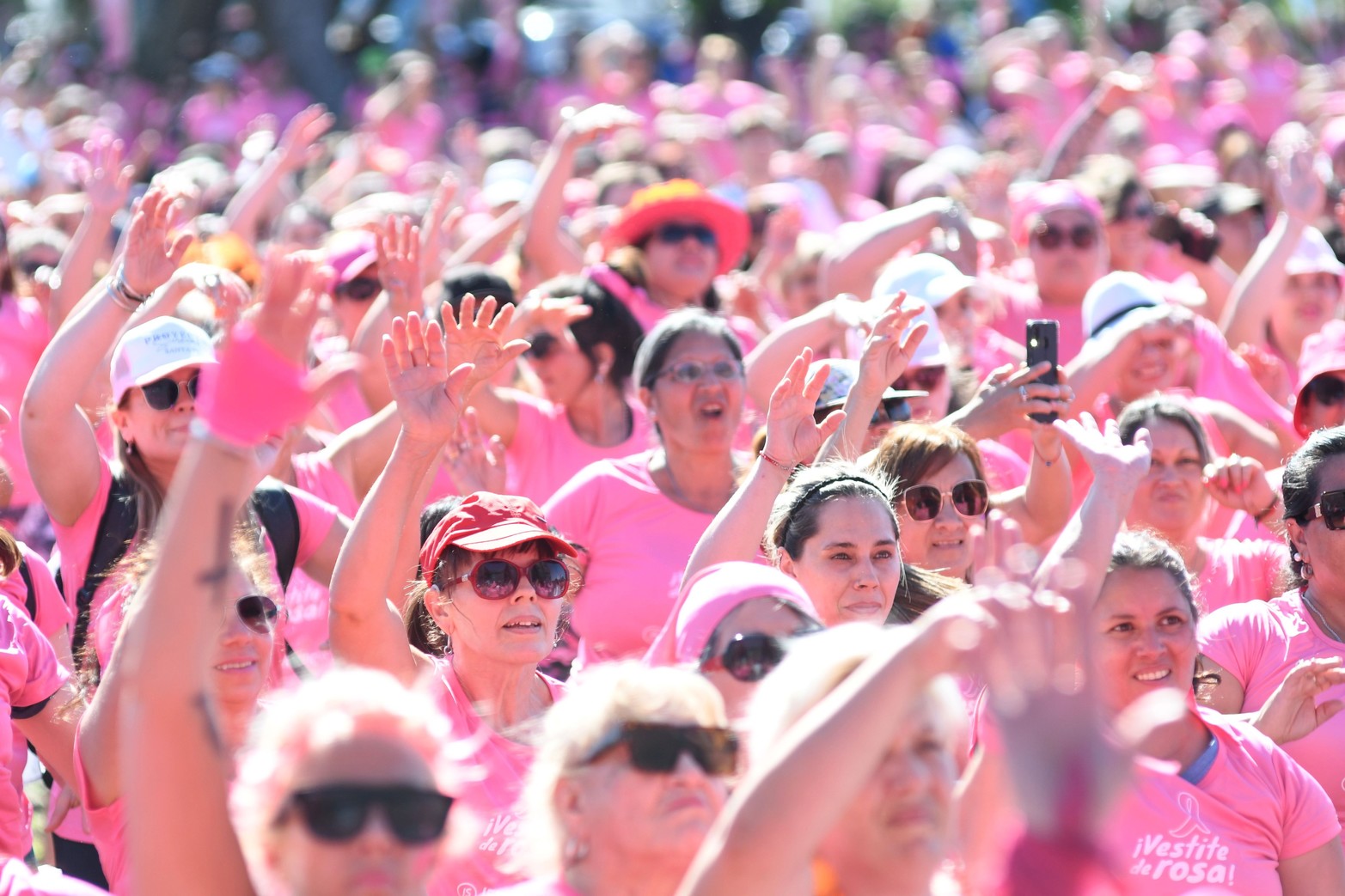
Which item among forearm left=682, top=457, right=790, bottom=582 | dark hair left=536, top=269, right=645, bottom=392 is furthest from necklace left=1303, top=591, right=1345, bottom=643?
dark hair left=536, top=269, right=645, bottom=392

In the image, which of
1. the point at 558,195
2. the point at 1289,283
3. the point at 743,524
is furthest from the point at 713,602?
the point at 1289,283

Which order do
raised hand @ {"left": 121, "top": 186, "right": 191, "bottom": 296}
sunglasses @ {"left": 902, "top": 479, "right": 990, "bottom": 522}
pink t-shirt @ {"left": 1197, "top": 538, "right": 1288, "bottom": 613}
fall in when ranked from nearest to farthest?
sunglasses @ {"left": 902, "top": 479, "right": 990, "bottom": 522}
raised hand @ {"left": 121, "top": 186, "right": 191, "bottom": 296}
pink t-shirt @ {"left": 1197, "top": 538, "right": 1288, "bottom": 613}

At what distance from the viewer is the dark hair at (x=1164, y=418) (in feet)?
16.0

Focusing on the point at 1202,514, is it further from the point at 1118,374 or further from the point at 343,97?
the point at 343,97

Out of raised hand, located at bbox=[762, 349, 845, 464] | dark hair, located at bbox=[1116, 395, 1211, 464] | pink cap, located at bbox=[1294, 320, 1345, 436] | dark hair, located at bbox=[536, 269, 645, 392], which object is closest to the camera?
raised hand, located at bbox=[762, 349, 845, 464]

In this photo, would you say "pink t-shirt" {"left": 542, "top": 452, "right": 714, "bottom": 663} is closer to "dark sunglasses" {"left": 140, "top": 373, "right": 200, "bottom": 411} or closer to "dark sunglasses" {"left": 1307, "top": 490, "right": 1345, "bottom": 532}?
"dark sunglasses" {"left": 140, "top": 373, "right": 200, "bottom": 411}

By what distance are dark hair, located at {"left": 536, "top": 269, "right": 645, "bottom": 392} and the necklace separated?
2167 mm

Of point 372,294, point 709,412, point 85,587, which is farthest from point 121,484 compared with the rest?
point 372,294

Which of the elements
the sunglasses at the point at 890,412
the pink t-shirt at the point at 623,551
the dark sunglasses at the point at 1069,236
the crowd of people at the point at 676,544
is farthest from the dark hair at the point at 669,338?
the dark sunglasses at the point at 1069,236

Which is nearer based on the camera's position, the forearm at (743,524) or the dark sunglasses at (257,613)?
the dark sunglasses at (257,613)

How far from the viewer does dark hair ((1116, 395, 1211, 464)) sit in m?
4.89

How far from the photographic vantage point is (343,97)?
48.6 ft

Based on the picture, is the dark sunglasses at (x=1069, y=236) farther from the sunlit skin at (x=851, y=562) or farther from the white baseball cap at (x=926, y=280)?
the sunlit skin at (x=851, y=562)

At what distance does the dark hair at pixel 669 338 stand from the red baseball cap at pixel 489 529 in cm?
108
